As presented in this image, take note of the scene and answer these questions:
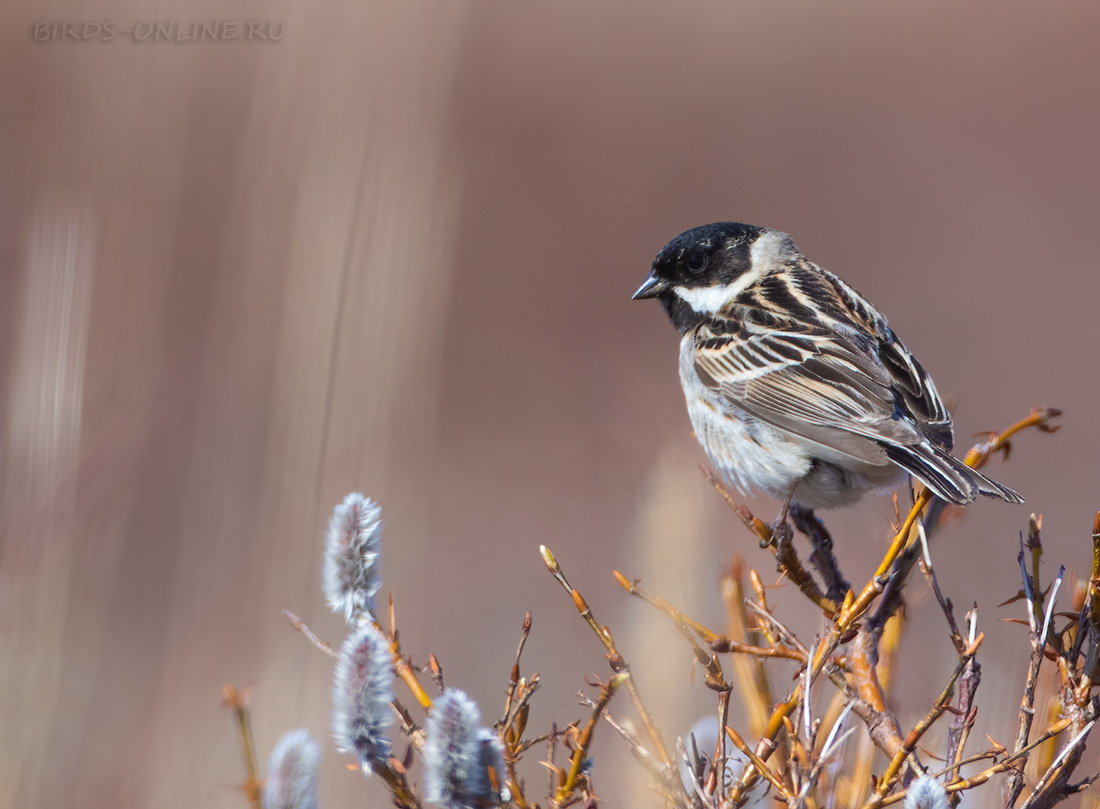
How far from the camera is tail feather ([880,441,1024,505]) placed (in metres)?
1.53

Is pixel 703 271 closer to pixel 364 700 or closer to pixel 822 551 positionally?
pixel 822 551

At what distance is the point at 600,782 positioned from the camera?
2764mm

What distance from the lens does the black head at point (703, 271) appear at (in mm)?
2533

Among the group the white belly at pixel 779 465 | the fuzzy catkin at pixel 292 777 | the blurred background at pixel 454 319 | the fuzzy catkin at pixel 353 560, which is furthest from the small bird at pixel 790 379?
the fuzzy catkin at pixel 292 777

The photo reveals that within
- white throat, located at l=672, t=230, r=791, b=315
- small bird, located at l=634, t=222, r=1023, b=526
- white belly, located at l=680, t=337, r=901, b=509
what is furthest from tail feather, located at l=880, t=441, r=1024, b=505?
white throat, located at l=672, t=230, r=791, b=315

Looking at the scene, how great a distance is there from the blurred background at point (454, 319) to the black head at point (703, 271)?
26 centimetres

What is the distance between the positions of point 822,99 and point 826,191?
3.48 ft

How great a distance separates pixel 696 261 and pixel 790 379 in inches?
20.0

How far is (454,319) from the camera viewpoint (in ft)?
18.7

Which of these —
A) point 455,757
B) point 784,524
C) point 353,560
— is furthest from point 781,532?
point 455,757

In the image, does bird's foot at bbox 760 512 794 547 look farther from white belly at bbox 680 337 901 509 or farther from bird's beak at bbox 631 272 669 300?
bird's beak at bbox 631 272 669 300

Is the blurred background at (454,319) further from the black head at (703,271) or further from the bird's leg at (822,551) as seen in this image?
the black head at (703,271)

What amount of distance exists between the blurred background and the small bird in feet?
0.54

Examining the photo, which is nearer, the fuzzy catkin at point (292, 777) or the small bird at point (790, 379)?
the fuzzy catkin at point (292, 777)
